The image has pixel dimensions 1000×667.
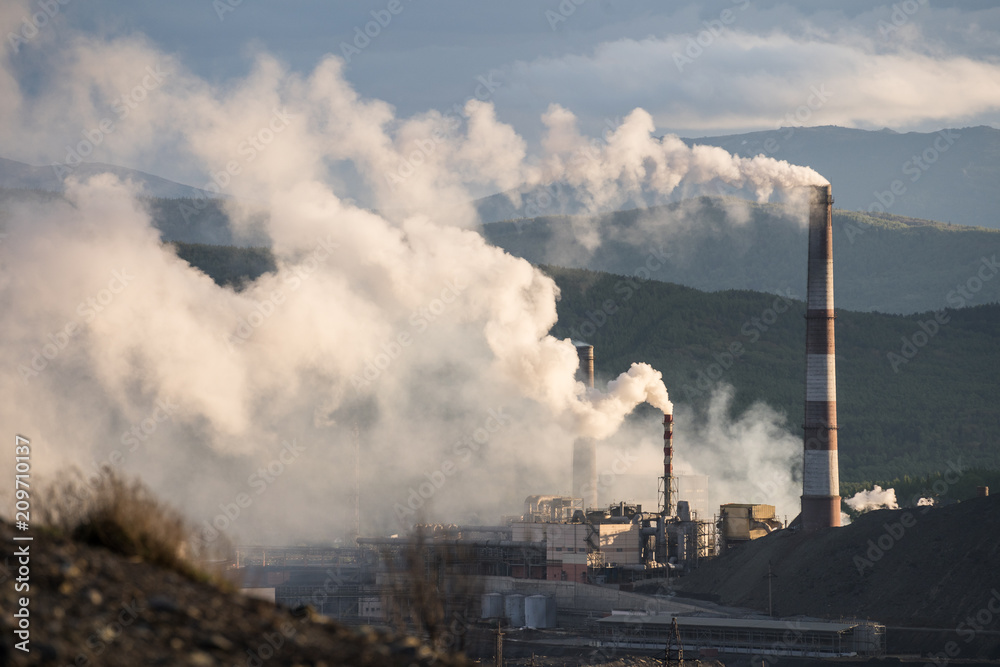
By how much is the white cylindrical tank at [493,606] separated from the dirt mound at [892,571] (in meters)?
12.9

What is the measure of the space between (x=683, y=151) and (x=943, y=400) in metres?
82.6

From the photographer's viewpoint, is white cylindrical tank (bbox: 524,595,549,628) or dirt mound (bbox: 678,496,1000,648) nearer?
dirt mound (bbox: 678,496,1000,648)

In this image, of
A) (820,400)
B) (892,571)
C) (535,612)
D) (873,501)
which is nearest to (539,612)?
(535,612)

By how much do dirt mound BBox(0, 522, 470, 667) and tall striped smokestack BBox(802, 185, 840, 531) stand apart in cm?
5859

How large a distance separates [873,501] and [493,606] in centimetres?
3805

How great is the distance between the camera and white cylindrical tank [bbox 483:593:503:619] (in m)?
67.1

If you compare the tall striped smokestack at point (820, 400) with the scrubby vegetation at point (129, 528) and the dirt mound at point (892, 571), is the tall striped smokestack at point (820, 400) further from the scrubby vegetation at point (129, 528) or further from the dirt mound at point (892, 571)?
the scrubby vegetation at point (129, 528)

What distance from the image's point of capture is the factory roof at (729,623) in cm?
5300

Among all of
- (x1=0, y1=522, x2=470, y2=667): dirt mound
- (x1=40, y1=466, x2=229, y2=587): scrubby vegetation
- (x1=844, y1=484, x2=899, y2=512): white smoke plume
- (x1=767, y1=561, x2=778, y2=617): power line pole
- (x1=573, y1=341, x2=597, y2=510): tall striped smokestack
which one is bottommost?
(x1=767, y1=561, x2=778, y2=617): power line pole

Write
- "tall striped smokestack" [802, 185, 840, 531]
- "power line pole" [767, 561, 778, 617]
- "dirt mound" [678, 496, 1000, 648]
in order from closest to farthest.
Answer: "dirt mound" [678, 496, 1000, 648] < "power line pole" [767, 561, 778, 617] < "tall striped smokestack" [802, 185, 840, 531]

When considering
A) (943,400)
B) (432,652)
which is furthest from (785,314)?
(432,652)

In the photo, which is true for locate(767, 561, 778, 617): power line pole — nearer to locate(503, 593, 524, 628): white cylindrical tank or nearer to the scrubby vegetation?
locate(503, 593, 524, 628): white cylindrical tank

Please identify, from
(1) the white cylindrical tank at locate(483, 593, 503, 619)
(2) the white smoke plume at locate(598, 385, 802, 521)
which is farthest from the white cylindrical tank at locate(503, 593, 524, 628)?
(2) the white smoke plume at locate(598, 385, 802, 521)

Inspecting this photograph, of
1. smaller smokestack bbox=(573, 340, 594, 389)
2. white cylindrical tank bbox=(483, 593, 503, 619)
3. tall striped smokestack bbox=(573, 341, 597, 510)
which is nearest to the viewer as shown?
white cylindrical tank bbox=(483, 593, 503, 619)
